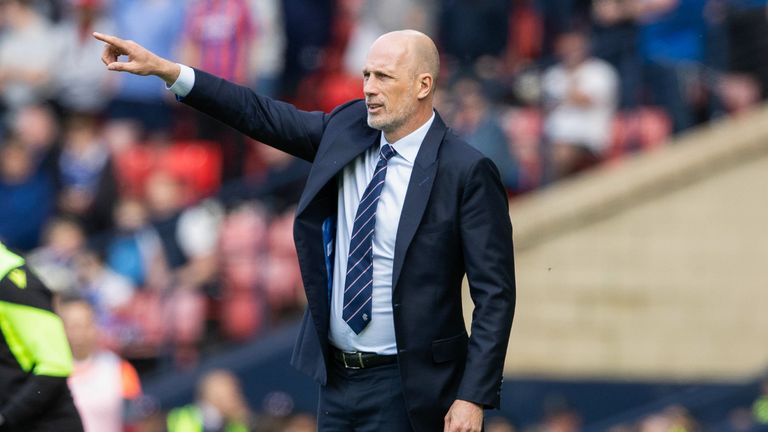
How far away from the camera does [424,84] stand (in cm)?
606

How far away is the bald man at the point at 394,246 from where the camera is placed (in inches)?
234

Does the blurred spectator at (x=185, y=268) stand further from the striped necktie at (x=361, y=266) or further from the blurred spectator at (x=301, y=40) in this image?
the striped necktie at (x=361, y=266)

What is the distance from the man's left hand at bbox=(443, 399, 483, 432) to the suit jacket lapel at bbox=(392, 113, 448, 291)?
0.47 metres

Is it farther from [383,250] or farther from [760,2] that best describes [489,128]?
[383,250]

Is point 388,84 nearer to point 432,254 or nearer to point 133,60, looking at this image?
point 432,254

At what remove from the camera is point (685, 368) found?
13.8 m

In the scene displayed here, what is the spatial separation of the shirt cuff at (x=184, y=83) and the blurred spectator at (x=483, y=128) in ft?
23.9

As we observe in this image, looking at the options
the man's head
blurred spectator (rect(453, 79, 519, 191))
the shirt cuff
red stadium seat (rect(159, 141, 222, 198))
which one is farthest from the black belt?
red stadium seat (rect(159, 141, 222, 198))

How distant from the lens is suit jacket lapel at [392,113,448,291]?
6008 millimetres

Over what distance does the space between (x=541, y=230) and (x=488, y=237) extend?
313 inches

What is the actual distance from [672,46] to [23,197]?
17.5ft

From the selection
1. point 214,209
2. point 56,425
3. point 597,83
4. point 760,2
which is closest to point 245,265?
point 214,209

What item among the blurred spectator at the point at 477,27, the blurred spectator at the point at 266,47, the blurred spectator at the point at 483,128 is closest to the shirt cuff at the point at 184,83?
the blurred spectator at the point at 483,128

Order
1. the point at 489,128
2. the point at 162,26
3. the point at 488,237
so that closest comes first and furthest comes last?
the point at 488,237
the point at 489,128
the point at 162,26
